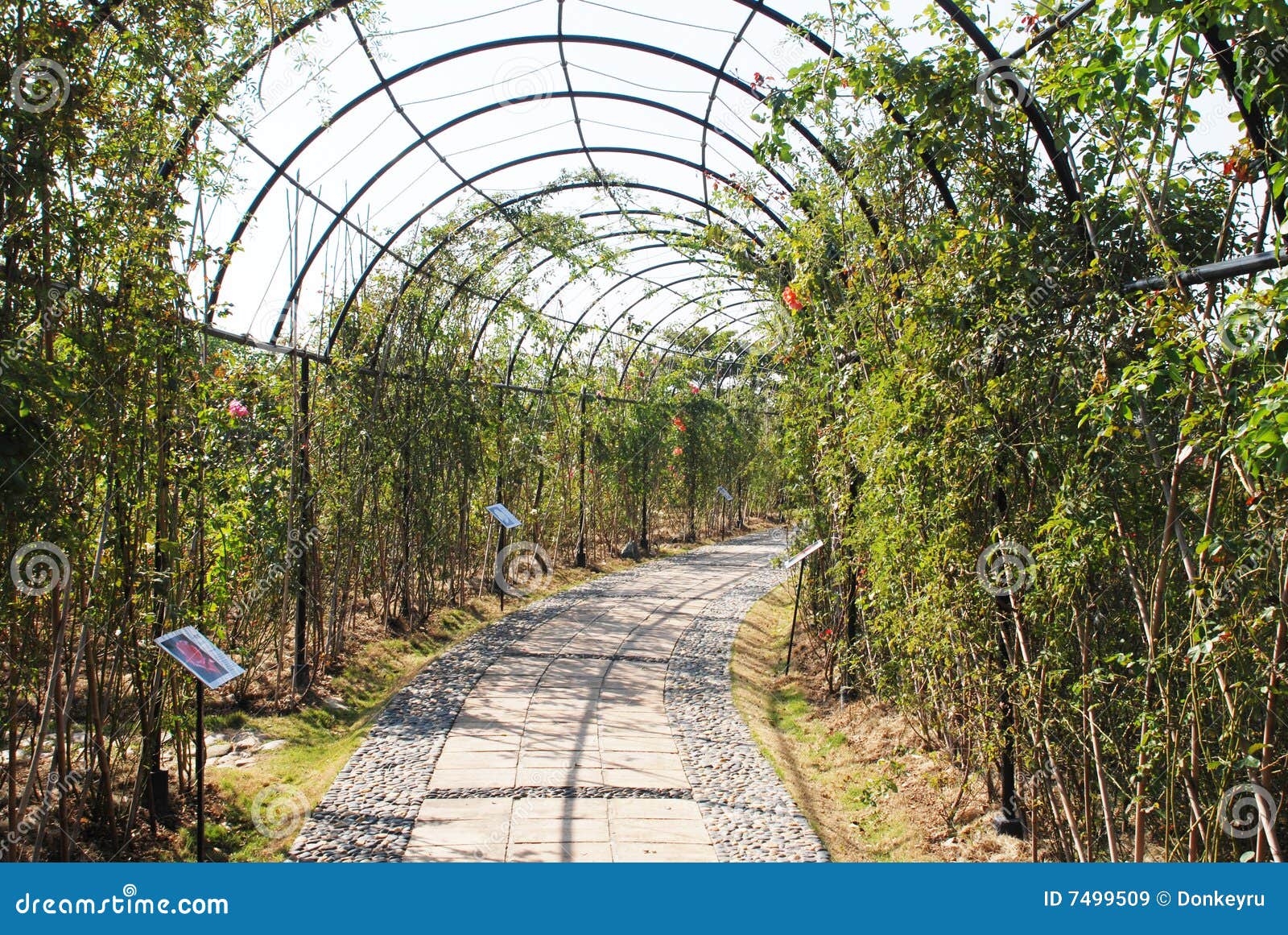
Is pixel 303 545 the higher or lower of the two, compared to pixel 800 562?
higher

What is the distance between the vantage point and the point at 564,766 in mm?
4391

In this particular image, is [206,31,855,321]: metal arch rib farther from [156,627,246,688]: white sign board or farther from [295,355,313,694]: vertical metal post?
[156,627,246,688]: white sign board

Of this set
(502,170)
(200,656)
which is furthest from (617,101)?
(200,656)

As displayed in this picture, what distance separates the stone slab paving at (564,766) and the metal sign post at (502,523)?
3.12ft

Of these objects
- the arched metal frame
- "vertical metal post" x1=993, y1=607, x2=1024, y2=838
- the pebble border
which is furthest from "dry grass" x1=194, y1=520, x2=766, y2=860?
"vertical metal post" x1=993, y1=607, x2=1024, y2=838

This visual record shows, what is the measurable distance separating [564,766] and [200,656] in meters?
1.97

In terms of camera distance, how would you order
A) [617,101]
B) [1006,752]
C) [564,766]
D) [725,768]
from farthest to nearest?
1. [617,101]
2. [725,768]
3. [564,766]
4. [1006,752]

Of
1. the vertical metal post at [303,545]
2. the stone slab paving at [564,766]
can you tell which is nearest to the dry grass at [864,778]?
the stone slab paving at [564,766]

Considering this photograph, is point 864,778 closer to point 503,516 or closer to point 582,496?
point 503,516

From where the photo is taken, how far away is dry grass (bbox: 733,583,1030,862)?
12.2 ft

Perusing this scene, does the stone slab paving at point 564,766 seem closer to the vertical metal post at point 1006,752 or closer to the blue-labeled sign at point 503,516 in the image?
the vertical metal post at point 1006,752

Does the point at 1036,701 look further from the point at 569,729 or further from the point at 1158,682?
the point at 569,729

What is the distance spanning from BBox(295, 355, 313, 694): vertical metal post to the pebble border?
95.4 inches

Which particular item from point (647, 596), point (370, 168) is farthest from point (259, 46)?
point (647, 596)
